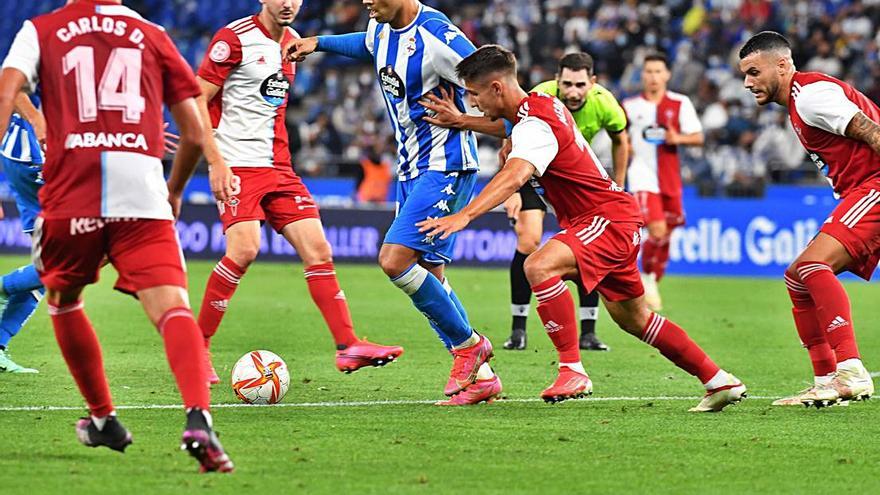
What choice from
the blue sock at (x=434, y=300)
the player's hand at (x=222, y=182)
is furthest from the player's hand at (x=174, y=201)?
the blue sock at (x=434, y=300)

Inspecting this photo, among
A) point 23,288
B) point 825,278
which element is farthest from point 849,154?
point 23,288

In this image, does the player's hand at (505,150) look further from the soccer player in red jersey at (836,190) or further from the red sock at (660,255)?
the red sock at (660,255)

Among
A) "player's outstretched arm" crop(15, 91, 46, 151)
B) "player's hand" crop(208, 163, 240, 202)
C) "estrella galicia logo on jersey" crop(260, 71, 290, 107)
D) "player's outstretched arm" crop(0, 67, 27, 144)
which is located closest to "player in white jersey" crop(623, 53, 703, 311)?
"estrella galicia logo on jersey" crop(260, 71, 290, 107)

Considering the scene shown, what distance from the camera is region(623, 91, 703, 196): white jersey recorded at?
1516 centimetres

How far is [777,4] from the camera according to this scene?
2577 cm

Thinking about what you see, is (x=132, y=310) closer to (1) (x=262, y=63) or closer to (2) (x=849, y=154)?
(1) (x=262, y=63)

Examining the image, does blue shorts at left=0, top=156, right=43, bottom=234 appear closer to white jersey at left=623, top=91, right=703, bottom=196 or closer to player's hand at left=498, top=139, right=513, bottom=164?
player's hand at left=498, top=139, right=513, bottom=164

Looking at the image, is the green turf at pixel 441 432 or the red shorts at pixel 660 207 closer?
the green turf at pixel 441 432

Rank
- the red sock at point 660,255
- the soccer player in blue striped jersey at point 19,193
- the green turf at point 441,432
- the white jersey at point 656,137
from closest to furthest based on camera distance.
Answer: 1. the green turf at point 441,432
2. the soccer player in blue striped jersey at point 19,193
3. the white jersey at point 656,137
4. the red sock at point 660,255

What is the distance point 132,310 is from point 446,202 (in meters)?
6.62

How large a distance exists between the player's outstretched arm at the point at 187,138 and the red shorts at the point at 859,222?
12.9 feet

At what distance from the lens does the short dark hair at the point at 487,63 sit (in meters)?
7.57

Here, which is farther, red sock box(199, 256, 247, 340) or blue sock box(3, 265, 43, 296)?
blue sock box(3, 265, 43, 296)

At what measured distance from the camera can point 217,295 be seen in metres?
8.83
